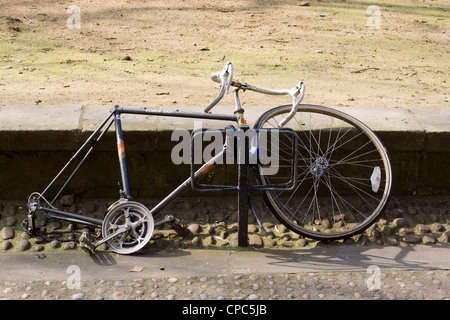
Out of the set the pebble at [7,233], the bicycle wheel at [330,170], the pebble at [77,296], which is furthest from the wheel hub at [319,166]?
the pebble at [7,233]

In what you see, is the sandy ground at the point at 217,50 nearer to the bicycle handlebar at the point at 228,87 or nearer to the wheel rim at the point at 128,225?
the bicycle handlebar at the point at 228,87

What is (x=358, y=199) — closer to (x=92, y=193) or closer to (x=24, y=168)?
(x=92, y=193)

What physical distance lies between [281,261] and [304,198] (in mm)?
688

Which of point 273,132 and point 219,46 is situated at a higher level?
point 219,46

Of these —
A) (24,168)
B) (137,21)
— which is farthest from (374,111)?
(137,21)

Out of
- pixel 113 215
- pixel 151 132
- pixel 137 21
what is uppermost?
pixel 137 21

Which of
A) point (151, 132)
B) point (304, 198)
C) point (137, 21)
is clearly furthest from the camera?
point (137, 21)

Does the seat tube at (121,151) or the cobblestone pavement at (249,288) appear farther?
the seat tube at (121,151)

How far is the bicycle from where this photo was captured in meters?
3.49

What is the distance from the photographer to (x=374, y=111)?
4.30m

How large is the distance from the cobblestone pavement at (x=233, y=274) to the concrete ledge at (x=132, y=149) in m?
0.18

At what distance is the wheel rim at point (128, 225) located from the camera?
347 cm

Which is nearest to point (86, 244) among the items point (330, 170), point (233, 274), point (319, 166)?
point (233, 274)

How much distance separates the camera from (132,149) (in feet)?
12.7
